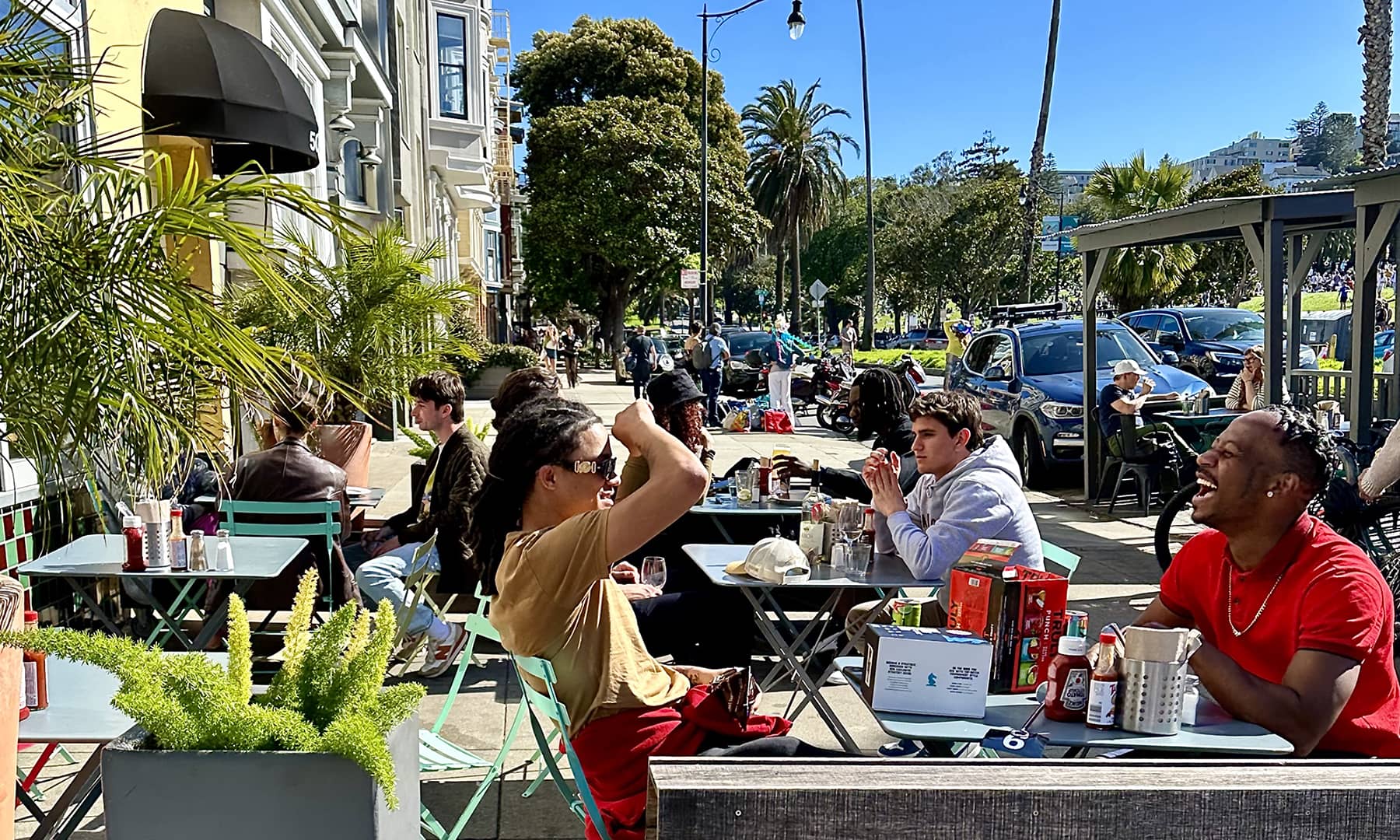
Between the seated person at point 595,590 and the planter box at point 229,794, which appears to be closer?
the planter box at point 229,794

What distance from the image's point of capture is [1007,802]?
1.83 metres

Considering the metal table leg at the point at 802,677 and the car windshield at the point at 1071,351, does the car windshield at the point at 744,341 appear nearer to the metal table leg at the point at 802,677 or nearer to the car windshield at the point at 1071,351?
the car windshield at the point at 1071,351

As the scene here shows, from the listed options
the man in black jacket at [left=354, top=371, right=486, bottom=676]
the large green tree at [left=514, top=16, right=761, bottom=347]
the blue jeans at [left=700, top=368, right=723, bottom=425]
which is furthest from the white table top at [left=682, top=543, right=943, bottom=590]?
the large green tree at [left=514, top=16, right=761, bottom=347]

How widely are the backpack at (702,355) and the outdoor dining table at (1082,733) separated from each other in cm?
1946

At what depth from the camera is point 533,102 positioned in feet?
137

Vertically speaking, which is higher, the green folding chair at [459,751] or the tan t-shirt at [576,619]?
the tan t-shirt at [576,619]

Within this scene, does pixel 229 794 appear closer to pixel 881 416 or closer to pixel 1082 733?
pixel 1082 733

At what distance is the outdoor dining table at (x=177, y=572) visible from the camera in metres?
4.73

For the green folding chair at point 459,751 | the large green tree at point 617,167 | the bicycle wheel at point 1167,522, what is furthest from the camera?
the large green tree at point 617,167

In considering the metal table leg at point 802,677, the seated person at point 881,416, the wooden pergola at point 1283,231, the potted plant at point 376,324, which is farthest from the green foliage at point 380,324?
the wooden pergola at point 1283,231

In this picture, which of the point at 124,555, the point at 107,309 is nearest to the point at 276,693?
the point at 107,309

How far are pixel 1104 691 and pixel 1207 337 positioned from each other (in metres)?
21.8

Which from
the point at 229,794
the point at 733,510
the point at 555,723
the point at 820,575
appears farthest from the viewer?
the point at 733,510

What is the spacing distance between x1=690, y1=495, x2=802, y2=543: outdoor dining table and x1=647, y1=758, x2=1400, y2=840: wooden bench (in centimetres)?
427
